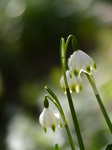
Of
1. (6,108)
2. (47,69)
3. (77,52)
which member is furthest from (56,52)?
(77,52)

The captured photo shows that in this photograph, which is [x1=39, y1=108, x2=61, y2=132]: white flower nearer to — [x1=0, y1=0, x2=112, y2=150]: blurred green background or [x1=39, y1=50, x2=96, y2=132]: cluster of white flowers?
[x1=39, y1=50, x2=96, y2=132]: cluster of white flowers

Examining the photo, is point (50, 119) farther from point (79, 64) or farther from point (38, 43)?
point (38, 43)

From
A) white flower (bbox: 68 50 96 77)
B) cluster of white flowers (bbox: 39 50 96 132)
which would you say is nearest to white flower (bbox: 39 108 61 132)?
cluster of white flowers (bbox: 39 50 96 132)

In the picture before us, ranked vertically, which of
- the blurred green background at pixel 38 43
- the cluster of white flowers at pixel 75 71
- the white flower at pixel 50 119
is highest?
the blurred green background at pixel 38 43

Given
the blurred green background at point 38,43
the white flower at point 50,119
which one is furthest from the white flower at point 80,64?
the blurred green background at point 38,43

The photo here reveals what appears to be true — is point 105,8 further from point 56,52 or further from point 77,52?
point 77,52

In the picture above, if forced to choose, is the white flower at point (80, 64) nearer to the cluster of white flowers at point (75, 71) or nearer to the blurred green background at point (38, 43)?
the cluster of white flowers at point (75, 71)

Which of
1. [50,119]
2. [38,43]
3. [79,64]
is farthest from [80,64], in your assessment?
[38,43]

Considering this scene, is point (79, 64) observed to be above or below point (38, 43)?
below
